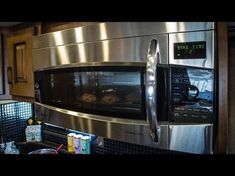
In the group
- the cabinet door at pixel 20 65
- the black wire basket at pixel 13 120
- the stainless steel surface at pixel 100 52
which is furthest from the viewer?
the black wire basket at pixel 13 120

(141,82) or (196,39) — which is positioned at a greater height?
(196,39)

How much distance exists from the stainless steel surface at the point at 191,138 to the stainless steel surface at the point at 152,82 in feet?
0.21

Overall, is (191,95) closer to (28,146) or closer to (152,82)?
(152,82)

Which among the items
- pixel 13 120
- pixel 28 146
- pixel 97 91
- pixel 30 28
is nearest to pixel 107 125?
pixel 97 91

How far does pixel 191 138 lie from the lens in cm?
73

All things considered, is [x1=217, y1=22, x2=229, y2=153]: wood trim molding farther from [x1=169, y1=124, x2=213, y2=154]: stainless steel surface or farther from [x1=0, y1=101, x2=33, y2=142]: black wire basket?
[x1=0, y1=101, x2=33, y2=142]: black wire basket

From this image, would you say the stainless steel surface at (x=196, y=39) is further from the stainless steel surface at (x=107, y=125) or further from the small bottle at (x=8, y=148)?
the small bottle at (x=8, y=148)

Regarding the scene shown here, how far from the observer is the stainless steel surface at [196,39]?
0.67m

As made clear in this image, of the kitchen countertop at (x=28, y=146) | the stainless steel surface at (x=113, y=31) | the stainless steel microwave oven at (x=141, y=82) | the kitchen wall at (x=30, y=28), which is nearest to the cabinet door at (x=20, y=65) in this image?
the kitchen wall at (x=30, y=28)

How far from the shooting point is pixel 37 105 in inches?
48.6
